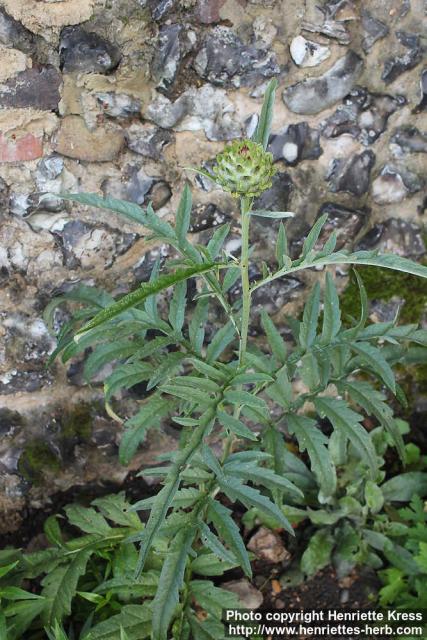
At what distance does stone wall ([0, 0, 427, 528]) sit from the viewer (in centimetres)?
210

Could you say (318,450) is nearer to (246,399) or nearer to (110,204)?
(246,399)

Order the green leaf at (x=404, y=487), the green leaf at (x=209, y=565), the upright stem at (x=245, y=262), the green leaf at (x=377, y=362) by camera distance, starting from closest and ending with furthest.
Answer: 1. the upright stem at (x=245, y=262)
2. the green leaf at (x=377, y=362)
3. the green leaf at (x=209, y=565)
4. the green leaf at (x=404, y=487)

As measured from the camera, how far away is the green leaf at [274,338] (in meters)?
2.01

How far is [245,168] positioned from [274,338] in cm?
65

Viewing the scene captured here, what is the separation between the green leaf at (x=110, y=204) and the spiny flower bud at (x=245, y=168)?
290mm

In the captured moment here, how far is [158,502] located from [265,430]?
559mm

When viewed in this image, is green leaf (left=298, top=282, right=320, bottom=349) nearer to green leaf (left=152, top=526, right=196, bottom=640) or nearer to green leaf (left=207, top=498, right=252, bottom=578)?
green leaf (left=207, top=498, right=252, bottom=578)

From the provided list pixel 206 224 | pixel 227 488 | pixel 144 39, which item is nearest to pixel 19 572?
pixel 227 488

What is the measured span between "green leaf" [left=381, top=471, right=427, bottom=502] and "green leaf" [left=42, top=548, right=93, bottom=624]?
116 cm

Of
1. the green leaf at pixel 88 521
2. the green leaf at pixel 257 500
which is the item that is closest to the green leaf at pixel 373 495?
the green leaf at pixel 257 500

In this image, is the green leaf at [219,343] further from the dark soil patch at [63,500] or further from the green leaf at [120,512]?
the dark soil patch at [63,500]

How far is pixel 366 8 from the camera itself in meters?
2.32

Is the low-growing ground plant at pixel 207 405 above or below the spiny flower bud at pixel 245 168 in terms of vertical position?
below

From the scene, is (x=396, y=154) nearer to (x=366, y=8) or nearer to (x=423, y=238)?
(x=423, y=238)
